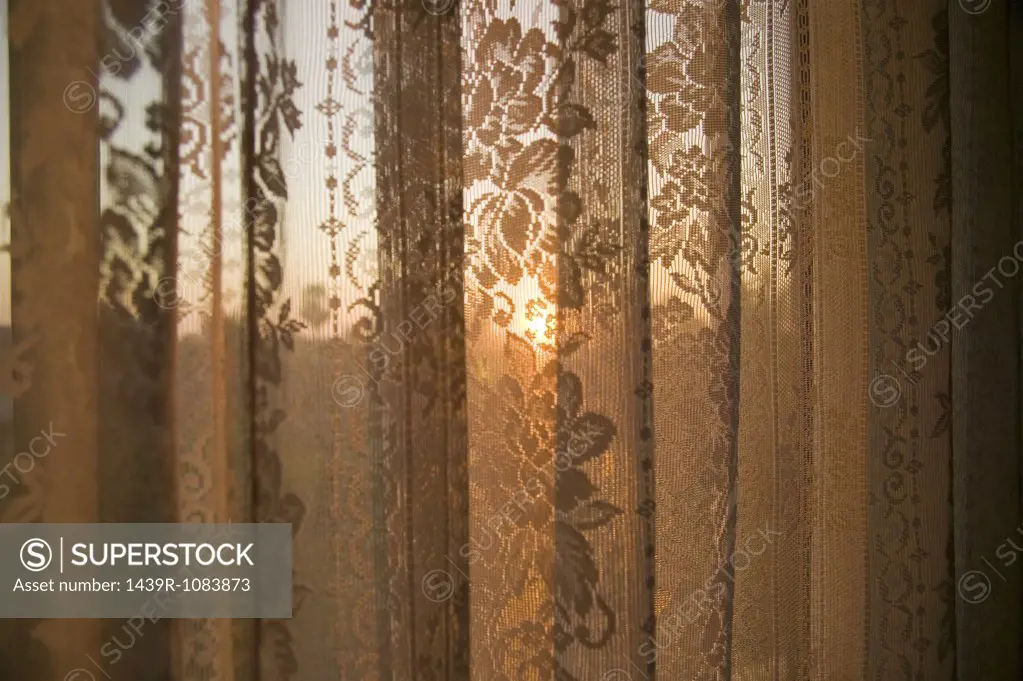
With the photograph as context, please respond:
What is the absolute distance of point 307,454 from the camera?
852 millimetres

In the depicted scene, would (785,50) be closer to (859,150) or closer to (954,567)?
(859,150)
